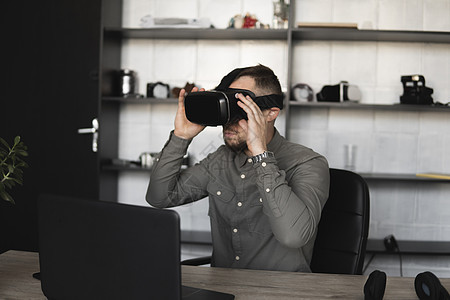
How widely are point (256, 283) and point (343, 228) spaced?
1.77 feet

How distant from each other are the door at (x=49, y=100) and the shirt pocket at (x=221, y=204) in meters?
1.72

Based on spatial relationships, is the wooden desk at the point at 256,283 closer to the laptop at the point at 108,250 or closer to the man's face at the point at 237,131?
the laptop at the point at 108,250

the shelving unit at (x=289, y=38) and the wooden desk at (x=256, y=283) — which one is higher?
the shelving unit at (x=289, y=38)

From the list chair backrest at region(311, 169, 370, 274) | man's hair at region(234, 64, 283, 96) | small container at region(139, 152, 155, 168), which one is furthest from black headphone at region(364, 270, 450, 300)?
small container at region(139, 152, 155, 168)

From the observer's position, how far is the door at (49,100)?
11.3 feet

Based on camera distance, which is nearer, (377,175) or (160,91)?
(377,175)

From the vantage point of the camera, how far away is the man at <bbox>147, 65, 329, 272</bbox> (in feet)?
4.89

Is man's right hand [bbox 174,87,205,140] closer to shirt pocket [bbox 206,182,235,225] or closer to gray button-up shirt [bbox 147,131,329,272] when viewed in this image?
gray button-up shirt [bbox 147,131,329,272]

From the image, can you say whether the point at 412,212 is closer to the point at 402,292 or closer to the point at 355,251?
the point at 355,251

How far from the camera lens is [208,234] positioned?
11.5 feet

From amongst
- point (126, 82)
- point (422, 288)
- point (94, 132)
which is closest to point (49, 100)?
point (94, 132)

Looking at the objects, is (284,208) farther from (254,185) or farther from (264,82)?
(264,82)

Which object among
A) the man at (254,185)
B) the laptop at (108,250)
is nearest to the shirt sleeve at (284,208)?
the man at (254,185)

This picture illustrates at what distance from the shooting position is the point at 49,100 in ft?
11.5
